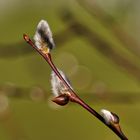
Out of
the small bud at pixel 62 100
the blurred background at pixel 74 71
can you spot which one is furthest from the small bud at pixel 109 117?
the blurred background at pixel 74 71

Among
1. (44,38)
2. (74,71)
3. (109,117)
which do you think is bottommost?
(109,117)

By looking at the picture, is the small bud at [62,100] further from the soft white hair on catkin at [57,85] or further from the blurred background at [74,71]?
the blurred background at [74,71]

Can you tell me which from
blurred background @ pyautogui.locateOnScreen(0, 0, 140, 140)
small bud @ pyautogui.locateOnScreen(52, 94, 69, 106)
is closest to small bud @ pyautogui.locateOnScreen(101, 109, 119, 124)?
small bud @ pyautogui.locateOnScreen(52, 94, 69, 106)

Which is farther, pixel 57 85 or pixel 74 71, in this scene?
pixel 74 71

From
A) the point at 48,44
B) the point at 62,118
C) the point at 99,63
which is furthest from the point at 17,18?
the point at 48,44

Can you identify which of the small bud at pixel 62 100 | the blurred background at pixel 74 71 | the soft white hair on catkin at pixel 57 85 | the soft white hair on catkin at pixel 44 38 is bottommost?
the small bud at pixel 62 100

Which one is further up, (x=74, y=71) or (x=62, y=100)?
(x=74, y=71)

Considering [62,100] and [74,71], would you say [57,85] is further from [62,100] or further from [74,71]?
[74,71]

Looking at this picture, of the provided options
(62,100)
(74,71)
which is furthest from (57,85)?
(74,71)

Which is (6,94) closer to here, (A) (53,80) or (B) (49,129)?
(A) (53,80)
